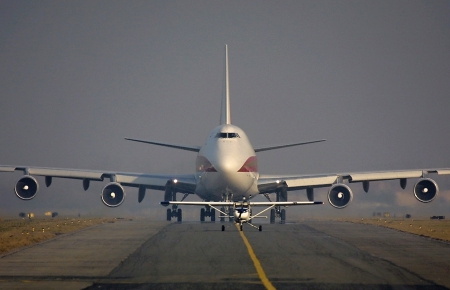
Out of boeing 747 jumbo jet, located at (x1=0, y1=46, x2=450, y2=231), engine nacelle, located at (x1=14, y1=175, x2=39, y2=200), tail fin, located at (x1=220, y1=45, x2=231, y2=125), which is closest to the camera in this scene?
boeing 747 jumbo jet, located at (x1=0, y1=46, x2=450, y2=231)

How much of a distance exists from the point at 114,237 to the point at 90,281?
817 inches

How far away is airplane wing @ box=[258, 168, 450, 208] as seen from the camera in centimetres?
6450

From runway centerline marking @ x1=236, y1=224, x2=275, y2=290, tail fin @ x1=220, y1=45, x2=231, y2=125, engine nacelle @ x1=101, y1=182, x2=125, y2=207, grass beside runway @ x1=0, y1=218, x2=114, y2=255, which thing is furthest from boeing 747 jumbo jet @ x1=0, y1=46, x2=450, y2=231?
runway centerline marking @ x1=236, y1=224, x2=275, y2=290

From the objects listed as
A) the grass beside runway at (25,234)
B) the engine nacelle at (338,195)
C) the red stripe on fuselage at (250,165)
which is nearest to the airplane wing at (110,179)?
the grass beside runway at (25,234)

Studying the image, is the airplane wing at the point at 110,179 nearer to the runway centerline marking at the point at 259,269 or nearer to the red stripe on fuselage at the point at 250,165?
the red stripe on fuselage at the point at 250,165

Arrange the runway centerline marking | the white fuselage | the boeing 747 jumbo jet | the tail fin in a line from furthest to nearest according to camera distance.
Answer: the tail fin, the boeing 747 jumbo jet, the white fuselage, the runway centerline marking

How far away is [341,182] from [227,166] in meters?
12.8

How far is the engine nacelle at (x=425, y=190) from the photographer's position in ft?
211

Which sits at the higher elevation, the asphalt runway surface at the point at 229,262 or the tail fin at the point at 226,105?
the tail fin at the point at 226,105

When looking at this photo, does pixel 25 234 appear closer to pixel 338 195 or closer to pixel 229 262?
pixel 229 262

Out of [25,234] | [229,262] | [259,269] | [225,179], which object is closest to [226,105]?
[225,179]

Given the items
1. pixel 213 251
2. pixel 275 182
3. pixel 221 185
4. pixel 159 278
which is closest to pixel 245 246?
pixel 213 251

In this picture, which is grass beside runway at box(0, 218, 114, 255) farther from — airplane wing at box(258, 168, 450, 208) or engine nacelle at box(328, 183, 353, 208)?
engine nacelle at box(328, 183, 353, 208)

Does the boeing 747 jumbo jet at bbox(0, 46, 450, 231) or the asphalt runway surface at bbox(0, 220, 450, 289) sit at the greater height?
the boeing 747 jumbo jet at bbox(0, 46, 450, 231)
